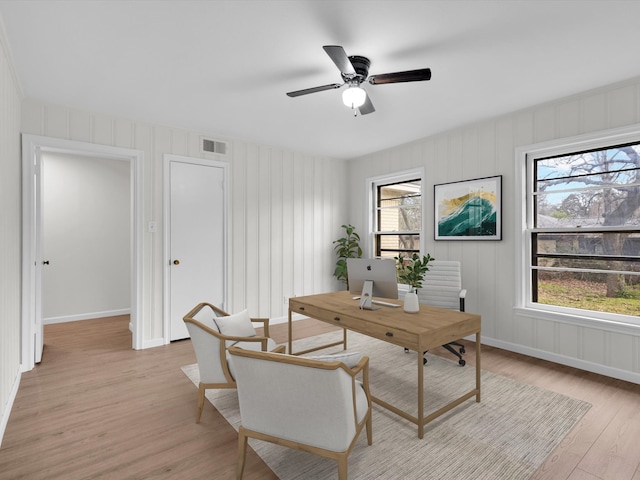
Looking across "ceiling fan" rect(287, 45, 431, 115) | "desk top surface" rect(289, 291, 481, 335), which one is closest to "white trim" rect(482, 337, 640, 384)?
"desk top surface" rect(289, 291, 481, 335)

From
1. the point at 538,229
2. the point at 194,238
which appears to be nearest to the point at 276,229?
the point at 194,238

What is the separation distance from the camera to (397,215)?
5301mm

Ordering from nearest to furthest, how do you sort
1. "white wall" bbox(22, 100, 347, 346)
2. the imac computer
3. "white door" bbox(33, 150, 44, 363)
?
the imac computer
"white door" bbox(33, 150, 44, 363)
"white wall" bbox(22, 100, 347, 346)

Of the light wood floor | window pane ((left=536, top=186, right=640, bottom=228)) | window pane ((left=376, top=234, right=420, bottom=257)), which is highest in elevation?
window pane ((left=536, top=186, right=640, bottom=228))

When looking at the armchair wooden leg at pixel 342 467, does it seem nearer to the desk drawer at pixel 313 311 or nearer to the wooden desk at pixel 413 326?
the wooden desk at pixel 413 326

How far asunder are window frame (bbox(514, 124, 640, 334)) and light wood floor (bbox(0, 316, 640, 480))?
0.49 metres

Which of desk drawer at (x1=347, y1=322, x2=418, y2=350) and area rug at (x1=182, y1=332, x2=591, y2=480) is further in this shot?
desk drawer at (x1=347, y1=322, x2=418, y2=350)

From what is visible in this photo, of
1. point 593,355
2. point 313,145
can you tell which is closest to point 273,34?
point 313,145

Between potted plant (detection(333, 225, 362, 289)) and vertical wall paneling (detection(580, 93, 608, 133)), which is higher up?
vertical wall paneling (detection(580, 93, 608, 133))

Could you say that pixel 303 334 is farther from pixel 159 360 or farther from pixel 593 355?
pixel 593 355

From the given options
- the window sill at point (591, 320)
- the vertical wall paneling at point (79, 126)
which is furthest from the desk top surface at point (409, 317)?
the vertical wall paneling at point (79, 126)

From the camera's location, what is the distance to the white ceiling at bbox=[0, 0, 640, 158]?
2035mm

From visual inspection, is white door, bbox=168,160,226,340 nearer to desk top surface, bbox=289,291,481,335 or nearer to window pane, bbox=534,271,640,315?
desk top surface, bbox=289,291,481,335

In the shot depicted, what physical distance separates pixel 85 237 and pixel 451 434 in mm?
5664
